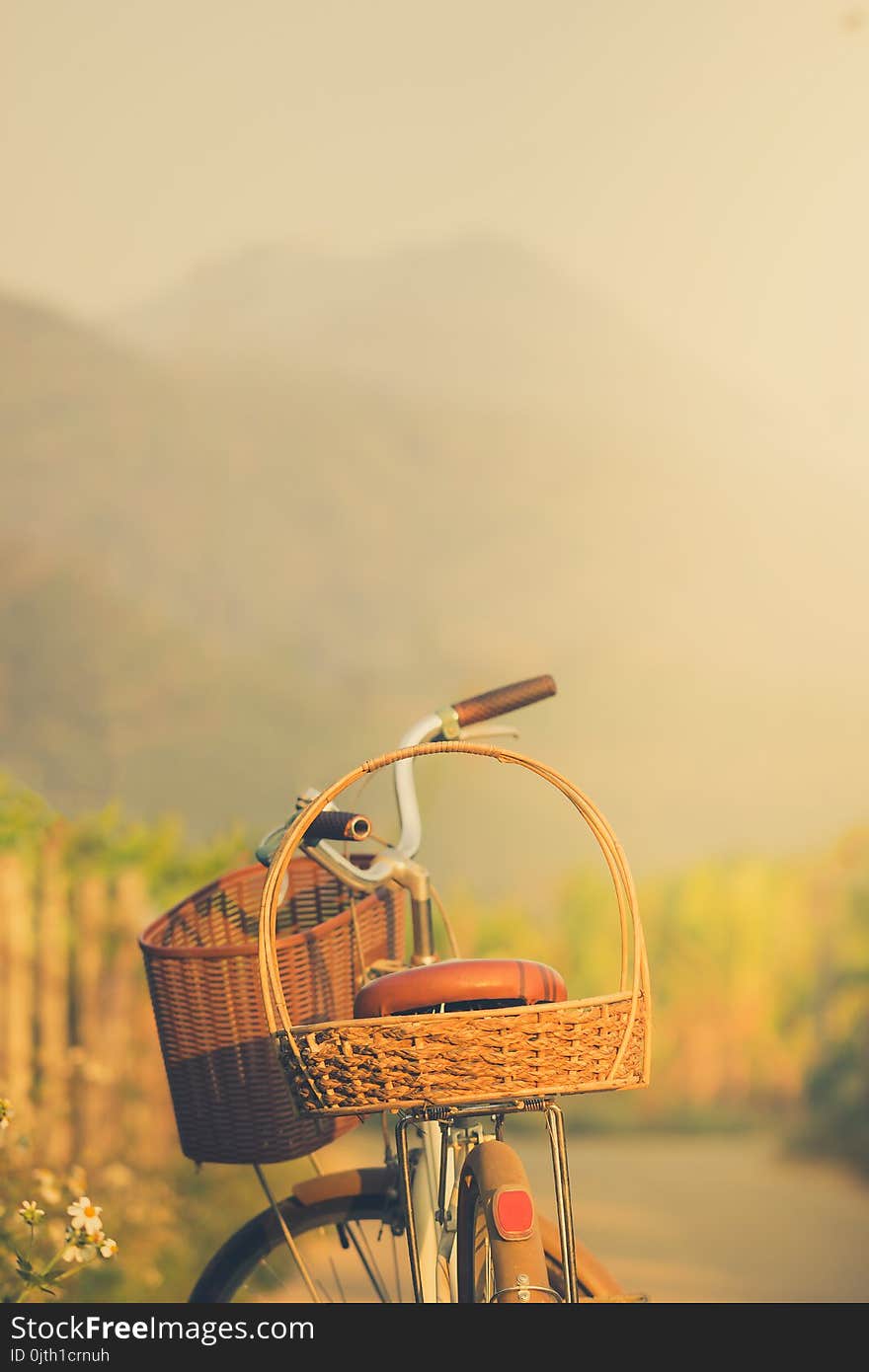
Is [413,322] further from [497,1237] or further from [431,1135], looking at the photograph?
[497,1237]

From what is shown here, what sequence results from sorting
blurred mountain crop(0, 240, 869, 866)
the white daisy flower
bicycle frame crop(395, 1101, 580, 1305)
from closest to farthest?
bicycle frame crop(395, 1101, 580, 1305), the white daisy flower, blurred mountain crop(0, 240, 869, 866)

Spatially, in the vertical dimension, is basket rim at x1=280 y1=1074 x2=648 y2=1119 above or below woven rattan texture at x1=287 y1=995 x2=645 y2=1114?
below

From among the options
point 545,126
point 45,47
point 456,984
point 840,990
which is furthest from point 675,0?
point 456,984

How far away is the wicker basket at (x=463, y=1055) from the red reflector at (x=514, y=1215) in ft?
0.47

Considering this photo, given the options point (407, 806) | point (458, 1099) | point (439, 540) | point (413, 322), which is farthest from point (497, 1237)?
point (413, 322)

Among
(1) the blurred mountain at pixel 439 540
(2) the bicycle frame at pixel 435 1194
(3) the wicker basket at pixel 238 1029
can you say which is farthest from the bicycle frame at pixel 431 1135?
(1) the blurred mountain at pixel 439 540

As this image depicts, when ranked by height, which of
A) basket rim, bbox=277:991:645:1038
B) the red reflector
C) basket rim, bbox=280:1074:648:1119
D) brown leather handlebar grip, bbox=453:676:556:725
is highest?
brown leather handlebar grip, bbox=453:676:556:725

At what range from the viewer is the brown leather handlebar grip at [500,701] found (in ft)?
7.87

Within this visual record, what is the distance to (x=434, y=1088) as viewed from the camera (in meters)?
1.69

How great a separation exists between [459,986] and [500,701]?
710 mm

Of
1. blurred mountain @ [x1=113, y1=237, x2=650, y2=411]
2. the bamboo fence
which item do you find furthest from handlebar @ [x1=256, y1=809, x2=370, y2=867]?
blurred mountain @ [x1=113, y1=237, x2=650, y2=411]

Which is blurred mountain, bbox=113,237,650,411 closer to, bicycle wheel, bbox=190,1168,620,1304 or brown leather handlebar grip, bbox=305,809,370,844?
brown leather handlebar grip, bbox=305,809,370,844

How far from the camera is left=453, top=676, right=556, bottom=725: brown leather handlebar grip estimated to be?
2400 mm

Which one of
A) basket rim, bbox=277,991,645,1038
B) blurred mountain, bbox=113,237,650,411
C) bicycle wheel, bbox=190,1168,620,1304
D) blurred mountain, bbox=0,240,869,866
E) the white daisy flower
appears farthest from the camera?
blurred mountain, bbox=113,237,650,411
